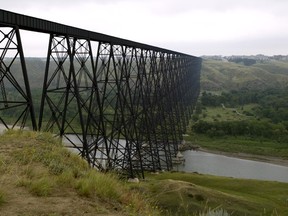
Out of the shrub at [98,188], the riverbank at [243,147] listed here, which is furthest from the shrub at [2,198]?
the riverbank at [243,147]

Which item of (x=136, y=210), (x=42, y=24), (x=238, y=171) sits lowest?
(x=238, y=171)

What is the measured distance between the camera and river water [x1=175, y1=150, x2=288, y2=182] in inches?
1488

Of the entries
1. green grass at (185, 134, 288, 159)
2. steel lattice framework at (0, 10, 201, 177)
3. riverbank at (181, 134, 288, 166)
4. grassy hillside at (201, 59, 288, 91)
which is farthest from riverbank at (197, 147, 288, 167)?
grassy hillside at (201, 59, 288, 91)

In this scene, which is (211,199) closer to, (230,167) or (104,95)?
(104,95)

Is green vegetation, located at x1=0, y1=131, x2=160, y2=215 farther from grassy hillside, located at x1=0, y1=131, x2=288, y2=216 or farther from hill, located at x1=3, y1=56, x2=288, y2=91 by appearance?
hill, located at x1=3, y1=56, x2=288, y2=91

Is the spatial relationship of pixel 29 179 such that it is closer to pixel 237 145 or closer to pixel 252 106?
pixel 237 145

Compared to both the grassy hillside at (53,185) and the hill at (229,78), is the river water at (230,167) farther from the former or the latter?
the hill at (229,78)

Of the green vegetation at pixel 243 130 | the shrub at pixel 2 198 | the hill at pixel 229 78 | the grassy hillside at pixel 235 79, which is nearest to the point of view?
the shrub at pixel 2 198

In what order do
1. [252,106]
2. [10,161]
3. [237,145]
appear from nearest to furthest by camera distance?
[10,161] → [237,145] → [252,106]

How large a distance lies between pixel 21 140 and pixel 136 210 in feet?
15.7

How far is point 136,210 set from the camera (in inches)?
266

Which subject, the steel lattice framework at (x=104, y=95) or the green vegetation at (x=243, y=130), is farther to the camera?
the green vegetation at (x=243, y=130)

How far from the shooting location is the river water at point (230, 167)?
3780 centimetres

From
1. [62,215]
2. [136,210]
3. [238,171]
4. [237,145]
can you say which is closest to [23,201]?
[62,215]
